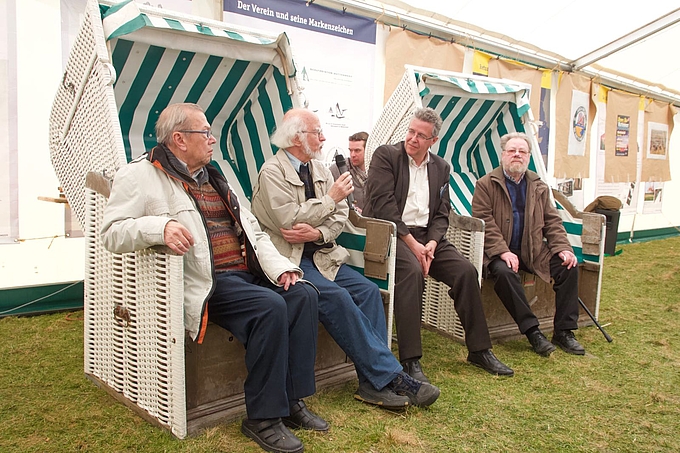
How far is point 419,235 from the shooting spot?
11.2ft

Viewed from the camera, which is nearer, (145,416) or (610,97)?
(145,416)

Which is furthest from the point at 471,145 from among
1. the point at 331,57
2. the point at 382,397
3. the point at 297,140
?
the point at 382,397

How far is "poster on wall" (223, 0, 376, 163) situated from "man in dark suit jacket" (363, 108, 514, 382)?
4.79 ft

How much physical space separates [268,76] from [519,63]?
4016mm

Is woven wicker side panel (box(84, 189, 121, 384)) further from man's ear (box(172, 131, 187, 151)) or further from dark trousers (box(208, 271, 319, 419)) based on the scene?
dark trousers (box(208, 271, 319, 419))

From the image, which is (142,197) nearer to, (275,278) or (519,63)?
(275,278)

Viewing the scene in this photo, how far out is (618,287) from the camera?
17.7 feet

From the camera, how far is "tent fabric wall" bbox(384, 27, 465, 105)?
517 cm

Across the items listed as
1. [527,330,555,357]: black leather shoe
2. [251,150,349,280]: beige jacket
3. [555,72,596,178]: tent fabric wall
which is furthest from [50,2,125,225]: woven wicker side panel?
[555,72,596,178]: tent fabric wall

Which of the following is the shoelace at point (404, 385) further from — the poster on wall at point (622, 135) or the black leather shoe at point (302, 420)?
the poster on wall at point (622, 135)

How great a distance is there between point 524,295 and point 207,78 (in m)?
2.30

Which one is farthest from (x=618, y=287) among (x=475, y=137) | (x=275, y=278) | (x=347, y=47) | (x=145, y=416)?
(x=145, y=416)

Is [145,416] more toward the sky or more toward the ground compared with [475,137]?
more toward the ground

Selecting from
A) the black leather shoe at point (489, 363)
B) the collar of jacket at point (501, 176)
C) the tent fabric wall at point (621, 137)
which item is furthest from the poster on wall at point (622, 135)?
the black leather shoe at point (489, 363)
